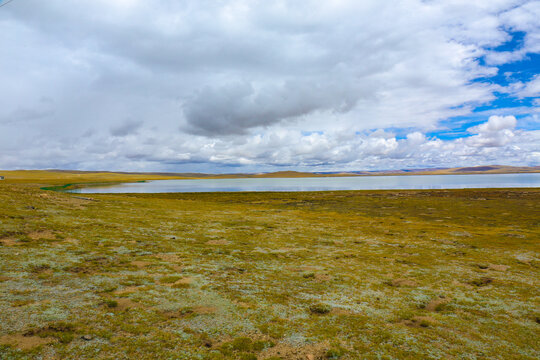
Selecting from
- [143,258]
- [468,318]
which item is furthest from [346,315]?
[143,258]

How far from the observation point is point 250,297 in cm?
962

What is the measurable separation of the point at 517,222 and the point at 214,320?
38.4 m

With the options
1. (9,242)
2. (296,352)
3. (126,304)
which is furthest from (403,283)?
(9,242)

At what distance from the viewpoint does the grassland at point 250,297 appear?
658 cm

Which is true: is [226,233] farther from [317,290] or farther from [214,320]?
[214,320]

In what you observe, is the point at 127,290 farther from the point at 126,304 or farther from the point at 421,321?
the point at 421,321

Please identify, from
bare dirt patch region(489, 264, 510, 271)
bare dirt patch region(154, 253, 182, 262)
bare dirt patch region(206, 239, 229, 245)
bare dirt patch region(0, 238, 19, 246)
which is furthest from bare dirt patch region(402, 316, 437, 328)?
bare dirt patch region(0, 238, 19, 246)

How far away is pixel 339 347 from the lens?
6742mm

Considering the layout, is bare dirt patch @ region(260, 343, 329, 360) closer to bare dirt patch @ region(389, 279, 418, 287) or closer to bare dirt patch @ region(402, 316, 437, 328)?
bare dirt patch @ region(402, 316, 437, 328)

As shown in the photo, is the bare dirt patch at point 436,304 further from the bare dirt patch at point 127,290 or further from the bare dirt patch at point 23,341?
the bare dirt patch at point 23,341

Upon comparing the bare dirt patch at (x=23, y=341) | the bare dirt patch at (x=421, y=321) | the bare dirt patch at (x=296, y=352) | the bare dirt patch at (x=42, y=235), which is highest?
the bare dirt patch at (x=42, y=235)

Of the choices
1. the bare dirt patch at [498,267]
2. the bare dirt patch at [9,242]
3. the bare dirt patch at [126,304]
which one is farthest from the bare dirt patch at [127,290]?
the bare dirt patch at [498,267]

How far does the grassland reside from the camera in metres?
6.58

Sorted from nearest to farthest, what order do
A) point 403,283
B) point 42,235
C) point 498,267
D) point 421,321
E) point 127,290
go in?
point 421,321, point 127,290, point 403,283, point 498,267, point 42,235
